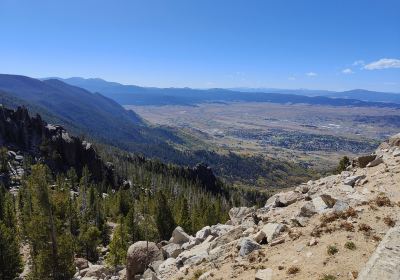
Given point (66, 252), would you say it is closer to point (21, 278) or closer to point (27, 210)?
point (21, 278)

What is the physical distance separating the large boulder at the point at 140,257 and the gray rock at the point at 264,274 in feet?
75.3

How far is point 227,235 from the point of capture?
4097 centimetres

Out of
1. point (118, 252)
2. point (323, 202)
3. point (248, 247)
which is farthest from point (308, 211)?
point (118, 252)

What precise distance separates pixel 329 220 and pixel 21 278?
6660cm

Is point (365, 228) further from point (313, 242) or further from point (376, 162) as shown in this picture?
point (376, 162)

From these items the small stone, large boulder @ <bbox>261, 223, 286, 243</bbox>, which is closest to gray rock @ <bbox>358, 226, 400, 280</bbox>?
the small stone

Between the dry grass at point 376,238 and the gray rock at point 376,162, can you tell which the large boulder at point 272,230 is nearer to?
the dry grass at point 376,238

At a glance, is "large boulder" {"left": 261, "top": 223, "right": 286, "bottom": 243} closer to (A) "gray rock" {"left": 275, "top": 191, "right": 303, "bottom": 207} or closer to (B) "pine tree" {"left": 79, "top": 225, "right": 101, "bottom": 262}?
(A) "gray rock" {"left": 275, "top": 191, "right": 303, "bottom": 207}

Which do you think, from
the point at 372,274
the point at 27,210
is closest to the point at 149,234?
the point at 27,210

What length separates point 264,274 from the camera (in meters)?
26.7

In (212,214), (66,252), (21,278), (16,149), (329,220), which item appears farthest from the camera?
(16,149)

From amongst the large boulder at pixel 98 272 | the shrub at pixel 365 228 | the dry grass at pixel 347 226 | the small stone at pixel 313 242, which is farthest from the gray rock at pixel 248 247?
the large boulder at pixel 98 272

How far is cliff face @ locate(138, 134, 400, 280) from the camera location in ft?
80.2

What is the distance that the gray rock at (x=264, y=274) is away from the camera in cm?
2627
